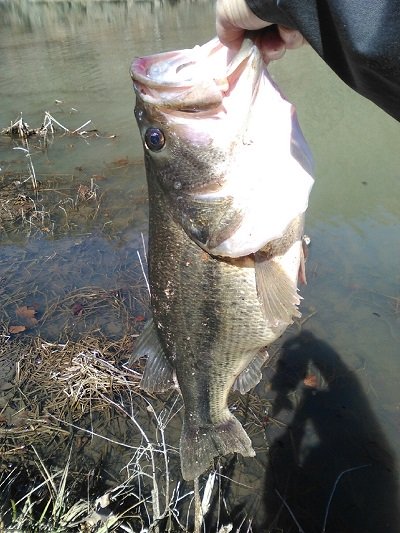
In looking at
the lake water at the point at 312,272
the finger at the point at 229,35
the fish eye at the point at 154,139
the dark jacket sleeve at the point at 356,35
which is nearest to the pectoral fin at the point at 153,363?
the fish eye at the point at 154,139

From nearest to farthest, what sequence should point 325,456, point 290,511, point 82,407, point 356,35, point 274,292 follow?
point 356,35, point 274,292, point 290,511, point 325,456, point 82,407

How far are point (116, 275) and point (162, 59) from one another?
382 cm

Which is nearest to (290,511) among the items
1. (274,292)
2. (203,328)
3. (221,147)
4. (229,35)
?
(203,328)

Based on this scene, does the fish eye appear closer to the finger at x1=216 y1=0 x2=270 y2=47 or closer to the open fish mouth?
the open fish mouth

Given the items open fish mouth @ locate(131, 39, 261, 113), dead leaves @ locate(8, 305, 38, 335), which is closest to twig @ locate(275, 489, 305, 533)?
open fish mouth @ locate(131, 39, 261, 113)

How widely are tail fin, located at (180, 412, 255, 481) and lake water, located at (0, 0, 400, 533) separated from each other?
2.71 feet

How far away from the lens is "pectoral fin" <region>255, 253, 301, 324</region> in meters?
1.82

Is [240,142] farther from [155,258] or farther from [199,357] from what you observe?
[199,357]

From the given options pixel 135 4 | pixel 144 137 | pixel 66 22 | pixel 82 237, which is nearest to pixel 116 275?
pixel 82 237

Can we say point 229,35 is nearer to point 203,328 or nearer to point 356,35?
point 356,35

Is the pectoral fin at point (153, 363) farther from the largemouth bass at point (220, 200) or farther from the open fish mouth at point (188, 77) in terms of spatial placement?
the open fish mouth at point (188, 77)

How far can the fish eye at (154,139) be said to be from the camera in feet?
5.68

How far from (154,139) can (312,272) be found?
374cm

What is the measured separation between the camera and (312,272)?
16.9ft
